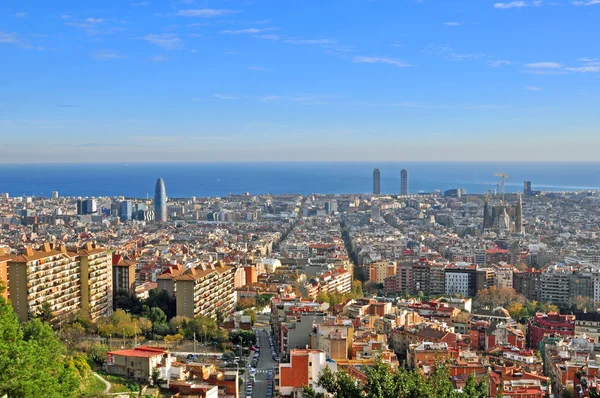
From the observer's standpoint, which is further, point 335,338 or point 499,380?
point 335,338

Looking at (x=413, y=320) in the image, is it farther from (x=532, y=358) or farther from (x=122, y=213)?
(x=122, y=213)

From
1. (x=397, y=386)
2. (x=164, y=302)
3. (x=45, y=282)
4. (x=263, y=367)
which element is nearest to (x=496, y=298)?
(x=164, y=302)

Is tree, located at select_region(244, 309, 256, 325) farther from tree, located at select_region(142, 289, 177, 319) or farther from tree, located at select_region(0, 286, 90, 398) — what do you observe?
tree, located at select_region(0, 286, 90, 398)

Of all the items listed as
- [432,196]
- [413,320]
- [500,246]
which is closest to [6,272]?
[413,320]

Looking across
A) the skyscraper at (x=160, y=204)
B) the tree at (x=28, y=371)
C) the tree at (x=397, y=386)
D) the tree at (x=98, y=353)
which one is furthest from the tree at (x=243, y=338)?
the skyscraper at (x=160, y=204)

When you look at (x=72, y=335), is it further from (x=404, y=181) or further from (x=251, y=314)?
(x=404, y=181)

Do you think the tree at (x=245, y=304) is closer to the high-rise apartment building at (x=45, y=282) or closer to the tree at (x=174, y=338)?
the tree at (x=174, y=338)

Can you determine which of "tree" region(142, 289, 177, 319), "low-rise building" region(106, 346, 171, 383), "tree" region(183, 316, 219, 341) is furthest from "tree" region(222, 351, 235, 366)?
"tree" region(142, 289, 177, 319)
